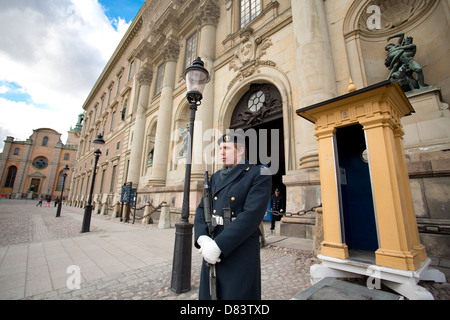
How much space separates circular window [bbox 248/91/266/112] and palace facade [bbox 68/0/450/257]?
51 millimetres

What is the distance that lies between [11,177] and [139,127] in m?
56.4

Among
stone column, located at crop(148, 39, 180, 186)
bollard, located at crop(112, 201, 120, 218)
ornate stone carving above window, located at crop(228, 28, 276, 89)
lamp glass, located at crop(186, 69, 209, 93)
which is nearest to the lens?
lamp glass, located at crop(186, 69, 209, 93)

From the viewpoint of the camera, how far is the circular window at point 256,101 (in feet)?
30.1

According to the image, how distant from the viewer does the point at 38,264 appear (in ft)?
12.5

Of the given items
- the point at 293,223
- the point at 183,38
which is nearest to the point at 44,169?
the point at 183,38

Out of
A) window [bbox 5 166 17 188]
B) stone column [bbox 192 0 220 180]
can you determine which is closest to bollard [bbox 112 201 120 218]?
stone column [bbox 192 0 220 180]

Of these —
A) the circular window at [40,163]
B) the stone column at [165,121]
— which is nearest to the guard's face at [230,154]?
the stone column at [165,121]

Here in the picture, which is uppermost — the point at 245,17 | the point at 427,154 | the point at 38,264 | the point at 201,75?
the point at 245,17

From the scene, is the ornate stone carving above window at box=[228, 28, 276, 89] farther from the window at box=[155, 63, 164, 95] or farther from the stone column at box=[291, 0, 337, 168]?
the window at box=[155, 63, 164, 95]

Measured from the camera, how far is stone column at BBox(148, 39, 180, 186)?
13406 mm

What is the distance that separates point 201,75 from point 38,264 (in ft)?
15.2
